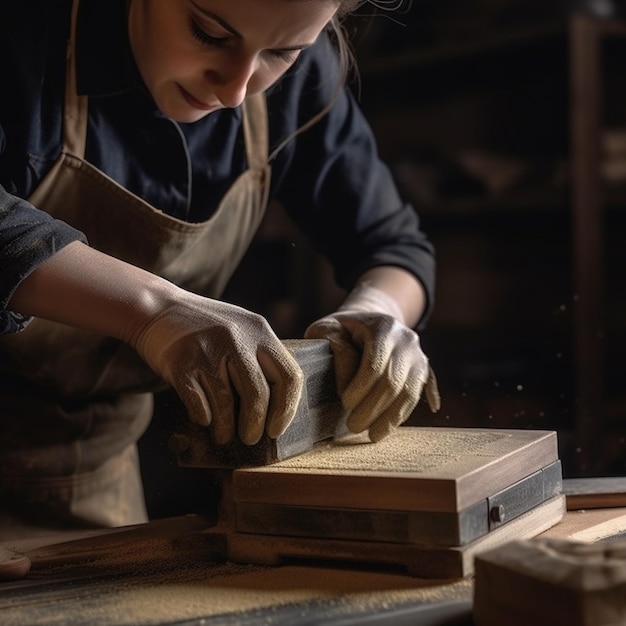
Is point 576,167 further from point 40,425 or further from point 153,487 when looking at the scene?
point 40,425

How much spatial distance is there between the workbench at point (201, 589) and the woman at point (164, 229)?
19 centimetres

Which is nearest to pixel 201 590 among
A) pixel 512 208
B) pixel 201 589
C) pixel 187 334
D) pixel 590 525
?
pixel 201 589

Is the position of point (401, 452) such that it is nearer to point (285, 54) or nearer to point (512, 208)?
point (285, 54)

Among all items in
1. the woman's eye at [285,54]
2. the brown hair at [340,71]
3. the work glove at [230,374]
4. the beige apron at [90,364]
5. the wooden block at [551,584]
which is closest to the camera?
the wooden block at [551,584]

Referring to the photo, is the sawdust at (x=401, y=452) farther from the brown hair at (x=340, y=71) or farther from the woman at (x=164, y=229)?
the brown hair at (x=340, y=71)

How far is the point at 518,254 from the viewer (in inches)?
145

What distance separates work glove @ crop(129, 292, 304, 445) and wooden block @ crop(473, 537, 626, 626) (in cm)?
38

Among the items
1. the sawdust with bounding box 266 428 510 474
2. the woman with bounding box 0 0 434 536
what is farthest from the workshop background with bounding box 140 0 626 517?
the sawdust with bounding box 266 428 510 474

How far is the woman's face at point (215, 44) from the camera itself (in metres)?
1.48

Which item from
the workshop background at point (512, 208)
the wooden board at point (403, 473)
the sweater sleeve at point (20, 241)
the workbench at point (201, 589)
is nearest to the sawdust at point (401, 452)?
the wooden board at point (403, 473)

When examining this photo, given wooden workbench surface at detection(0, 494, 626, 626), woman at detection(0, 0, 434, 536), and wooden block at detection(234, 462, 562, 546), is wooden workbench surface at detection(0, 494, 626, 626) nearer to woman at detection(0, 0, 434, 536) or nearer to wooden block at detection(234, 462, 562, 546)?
wooden block at detection(234, 462, 562, 546)

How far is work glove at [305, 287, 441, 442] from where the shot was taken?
1.56m

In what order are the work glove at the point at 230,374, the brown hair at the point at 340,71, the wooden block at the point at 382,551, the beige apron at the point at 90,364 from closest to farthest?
the wooden block at the point at 382,551 → the work glove at the point at 230,374 → the beige apron at the point at 90,364 → the brown hair at the point at 340,71

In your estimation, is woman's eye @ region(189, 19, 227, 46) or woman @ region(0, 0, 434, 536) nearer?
woman @ region(0, 0, 434, 536)
